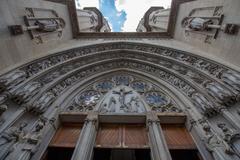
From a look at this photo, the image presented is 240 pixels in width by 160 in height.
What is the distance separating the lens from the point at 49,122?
3.94m

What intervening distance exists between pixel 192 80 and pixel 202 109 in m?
1.24

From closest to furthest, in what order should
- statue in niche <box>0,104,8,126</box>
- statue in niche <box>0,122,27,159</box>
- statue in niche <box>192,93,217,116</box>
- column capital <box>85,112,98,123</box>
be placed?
statue in niche <box>0,122,27,159</box>, statue in niche <box>0,104,8,126</box>, statue in niche <box>192,93,217,116</box>, column capital <box>85,112,98,123</box>

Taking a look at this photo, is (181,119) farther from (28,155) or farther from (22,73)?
(22,73)

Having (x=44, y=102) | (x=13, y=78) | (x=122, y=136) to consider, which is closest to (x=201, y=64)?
(x=122, y=136)

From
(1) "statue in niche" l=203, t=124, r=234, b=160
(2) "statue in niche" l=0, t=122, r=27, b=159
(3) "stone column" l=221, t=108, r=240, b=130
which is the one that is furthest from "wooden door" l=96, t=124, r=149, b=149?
(3) "stone column" l=221, t=108, r=240, b=130

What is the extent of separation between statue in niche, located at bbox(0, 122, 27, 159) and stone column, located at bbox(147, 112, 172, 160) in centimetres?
275

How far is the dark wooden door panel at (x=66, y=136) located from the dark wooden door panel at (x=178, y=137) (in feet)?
7.73

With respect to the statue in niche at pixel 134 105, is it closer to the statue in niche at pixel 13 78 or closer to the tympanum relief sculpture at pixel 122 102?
the tympanum relief sculpture at pixel 122 102

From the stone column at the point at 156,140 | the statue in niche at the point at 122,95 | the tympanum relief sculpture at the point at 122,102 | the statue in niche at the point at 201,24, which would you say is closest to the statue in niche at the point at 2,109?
the tympanum relief sculpture at the point at 122,102

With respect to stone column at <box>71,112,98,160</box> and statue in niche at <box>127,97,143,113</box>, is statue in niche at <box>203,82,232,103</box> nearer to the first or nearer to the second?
statue in niche at <box>127,97,143,113</box>

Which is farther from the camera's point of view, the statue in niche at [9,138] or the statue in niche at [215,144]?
the statue in niche at [215,144]

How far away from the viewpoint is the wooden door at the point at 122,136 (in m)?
3.90

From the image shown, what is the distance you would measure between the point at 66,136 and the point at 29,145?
1132 millimetres

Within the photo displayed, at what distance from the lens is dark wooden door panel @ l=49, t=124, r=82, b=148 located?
3868 millimetres
